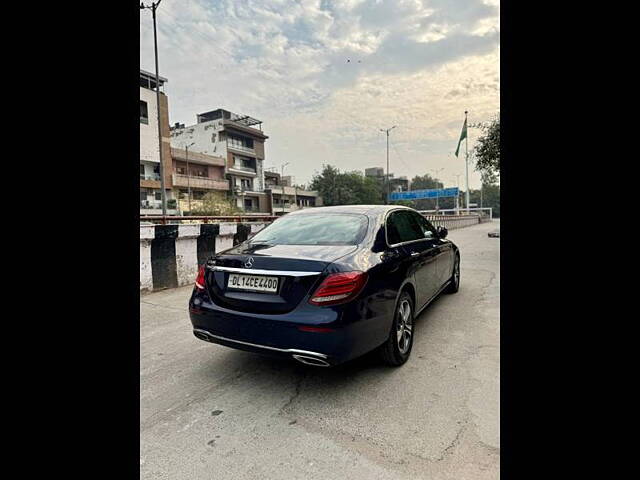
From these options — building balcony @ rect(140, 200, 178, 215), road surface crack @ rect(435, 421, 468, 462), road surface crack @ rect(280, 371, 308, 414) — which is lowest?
road surface crack @ rect(435, 421, 468, 462)

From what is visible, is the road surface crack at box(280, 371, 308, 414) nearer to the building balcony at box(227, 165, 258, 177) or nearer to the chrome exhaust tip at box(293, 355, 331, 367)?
the chrome exhaust tip at box(293, 355, 331, 367)

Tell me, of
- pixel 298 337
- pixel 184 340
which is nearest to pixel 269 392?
pixel 298 337

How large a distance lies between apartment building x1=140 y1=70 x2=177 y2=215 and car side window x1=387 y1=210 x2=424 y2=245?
88.9ft

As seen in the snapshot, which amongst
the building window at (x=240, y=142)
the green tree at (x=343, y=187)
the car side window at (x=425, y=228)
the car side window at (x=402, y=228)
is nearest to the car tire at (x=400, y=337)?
the car side window at (x=402, y=228)

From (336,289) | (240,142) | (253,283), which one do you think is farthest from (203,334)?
(240,142)

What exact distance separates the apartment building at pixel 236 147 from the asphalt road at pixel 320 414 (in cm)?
4148

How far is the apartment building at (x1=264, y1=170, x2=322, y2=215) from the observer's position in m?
52.2

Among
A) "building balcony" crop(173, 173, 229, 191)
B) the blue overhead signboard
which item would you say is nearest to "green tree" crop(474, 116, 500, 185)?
"building balcony" crop(173, 173, 229, 191)

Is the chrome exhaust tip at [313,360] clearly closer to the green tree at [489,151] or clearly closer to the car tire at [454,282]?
the car tire at [454,282]

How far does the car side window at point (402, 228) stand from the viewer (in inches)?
139
